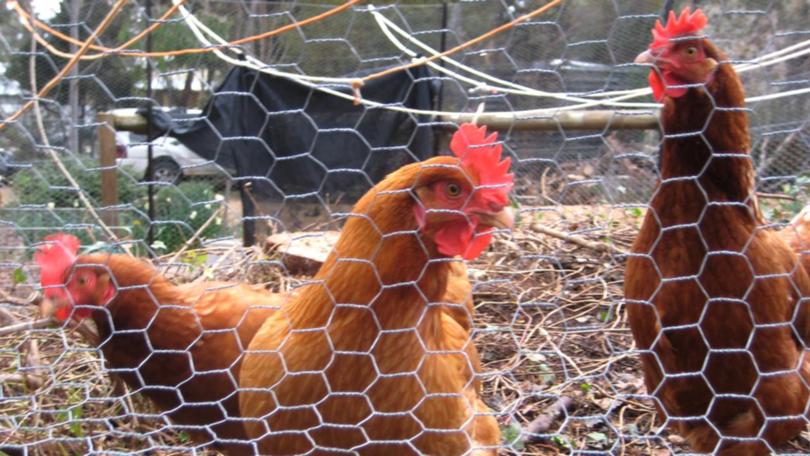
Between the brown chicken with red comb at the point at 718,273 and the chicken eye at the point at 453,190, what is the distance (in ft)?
1.40

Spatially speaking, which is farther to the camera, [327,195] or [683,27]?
[327,195]

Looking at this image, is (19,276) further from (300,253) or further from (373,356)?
(373,356)

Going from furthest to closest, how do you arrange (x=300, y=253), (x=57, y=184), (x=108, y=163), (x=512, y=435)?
(x=57, y=184), (x=300, y=253), (x=108, y=163), (x=512, y=435)

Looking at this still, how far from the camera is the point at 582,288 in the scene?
2221 millimetres

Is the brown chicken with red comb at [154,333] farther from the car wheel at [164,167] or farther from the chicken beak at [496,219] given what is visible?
the car wheel at [164,167]

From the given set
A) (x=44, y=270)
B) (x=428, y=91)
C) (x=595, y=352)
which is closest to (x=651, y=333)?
(x=595, y=352)

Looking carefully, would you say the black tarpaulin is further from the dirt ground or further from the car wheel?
the dirt ground

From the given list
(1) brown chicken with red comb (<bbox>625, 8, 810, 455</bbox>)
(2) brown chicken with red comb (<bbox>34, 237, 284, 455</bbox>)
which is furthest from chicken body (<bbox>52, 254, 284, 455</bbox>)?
(1) brown chicken with red comb (<bbox>625, 8, 810, 455</bbox>)

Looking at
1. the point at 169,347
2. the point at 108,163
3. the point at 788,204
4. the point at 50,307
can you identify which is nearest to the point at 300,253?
the point at 108,163

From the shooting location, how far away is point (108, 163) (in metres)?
1.83

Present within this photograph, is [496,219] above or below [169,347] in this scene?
above

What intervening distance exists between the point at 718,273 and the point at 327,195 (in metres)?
1.35

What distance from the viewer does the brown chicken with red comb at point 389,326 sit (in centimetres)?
111

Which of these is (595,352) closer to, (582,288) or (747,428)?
(582,288)
